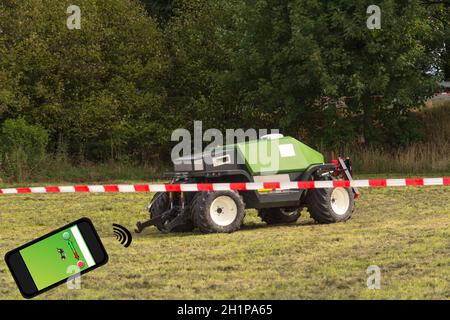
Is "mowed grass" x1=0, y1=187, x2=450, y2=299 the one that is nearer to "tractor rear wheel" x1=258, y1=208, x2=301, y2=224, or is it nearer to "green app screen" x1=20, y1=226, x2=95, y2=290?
"tractor rear wheel" x1=258, y1=208, x2=301, y2=224

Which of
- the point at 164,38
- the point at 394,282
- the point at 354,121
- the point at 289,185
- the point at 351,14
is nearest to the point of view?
the point at 394,282

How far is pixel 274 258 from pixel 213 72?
21.8m

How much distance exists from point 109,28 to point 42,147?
5504 millimetres

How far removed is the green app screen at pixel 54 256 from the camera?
25.1ft

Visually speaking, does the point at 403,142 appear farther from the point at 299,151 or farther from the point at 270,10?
the point at 299,151

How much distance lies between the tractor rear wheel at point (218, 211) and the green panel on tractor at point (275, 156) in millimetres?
620

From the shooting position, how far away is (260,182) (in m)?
13.8

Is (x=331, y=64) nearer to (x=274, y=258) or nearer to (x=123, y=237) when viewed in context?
(x=123, y=237)

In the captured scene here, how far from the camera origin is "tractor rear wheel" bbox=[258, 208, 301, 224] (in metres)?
15.2

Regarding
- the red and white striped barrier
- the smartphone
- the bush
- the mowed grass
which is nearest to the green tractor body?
the red and white striped barrier

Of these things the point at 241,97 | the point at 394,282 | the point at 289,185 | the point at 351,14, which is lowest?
the point at 394,282

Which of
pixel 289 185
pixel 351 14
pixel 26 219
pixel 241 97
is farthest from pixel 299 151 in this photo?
pixel 241 97

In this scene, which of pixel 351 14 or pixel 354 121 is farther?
pixel 354 121

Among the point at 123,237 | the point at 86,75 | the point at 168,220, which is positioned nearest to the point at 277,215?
the point at 168,220
